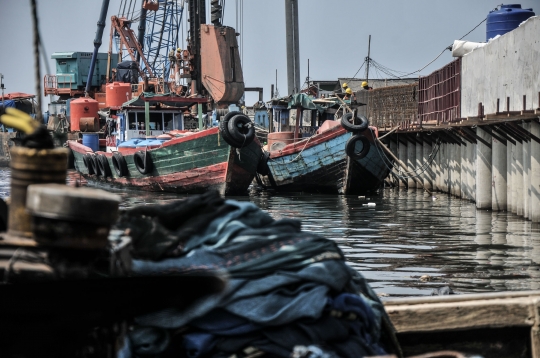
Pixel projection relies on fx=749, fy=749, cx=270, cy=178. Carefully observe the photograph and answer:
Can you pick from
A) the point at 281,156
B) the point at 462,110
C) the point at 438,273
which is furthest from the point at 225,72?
the point at 438,273

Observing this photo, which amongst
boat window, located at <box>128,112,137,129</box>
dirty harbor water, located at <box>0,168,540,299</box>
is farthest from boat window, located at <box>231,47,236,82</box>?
dirty harbor water, located at <box>0,168,540,299</box>

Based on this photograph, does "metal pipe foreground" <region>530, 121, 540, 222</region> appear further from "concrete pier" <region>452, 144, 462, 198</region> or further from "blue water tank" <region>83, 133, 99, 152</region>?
"blue water tank" <region>83, 133, 99, 152</region>

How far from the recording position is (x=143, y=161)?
63.0 feet

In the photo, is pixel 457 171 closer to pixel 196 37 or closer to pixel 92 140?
pixel 196 37

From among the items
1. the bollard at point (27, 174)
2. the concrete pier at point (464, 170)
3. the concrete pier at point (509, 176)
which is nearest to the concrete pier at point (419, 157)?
the concrete pier at point (464, 170)

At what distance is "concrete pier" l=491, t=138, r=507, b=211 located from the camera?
48.1ft

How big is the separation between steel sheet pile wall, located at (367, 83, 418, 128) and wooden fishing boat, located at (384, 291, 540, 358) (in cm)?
2244

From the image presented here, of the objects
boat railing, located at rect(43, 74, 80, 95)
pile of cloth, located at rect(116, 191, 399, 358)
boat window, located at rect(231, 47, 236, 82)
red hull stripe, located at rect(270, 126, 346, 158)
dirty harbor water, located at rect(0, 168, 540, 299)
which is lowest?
dirty harbor water, located at rect(0, 168, 540, 299)

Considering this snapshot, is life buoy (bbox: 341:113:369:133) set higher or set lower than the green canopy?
lower

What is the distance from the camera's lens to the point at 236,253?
93.4 inches

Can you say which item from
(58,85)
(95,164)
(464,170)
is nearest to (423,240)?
(464,170)

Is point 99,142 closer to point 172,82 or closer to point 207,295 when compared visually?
point 172,82

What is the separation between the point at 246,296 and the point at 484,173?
46.1 ft

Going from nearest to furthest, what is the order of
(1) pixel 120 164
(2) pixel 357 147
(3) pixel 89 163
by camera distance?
(2) pixel 357 147
(1) pixel 120 164
(3) pixel 89 163
